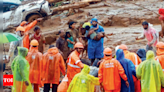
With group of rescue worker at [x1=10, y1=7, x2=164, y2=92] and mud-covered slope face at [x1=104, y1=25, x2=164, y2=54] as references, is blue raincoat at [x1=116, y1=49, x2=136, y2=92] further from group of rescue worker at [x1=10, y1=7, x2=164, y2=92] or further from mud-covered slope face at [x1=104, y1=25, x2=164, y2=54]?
mud-covered slope face at [x1=104, y1=25, x2=164, y2=54]

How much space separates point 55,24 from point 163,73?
28.4 feet

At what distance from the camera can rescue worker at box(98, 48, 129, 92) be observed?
17.4ft

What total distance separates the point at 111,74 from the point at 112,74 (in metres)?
0.03

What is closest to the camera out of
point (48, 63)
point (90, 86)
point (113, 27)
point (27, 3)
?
point (90, 86)

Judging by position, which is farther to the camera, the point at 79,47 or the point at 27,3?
the point at 27,3

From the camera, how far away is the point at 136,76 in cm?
550

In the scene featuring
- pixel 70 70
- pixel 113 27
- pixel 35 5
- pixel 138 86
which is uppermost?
pixel 35 5

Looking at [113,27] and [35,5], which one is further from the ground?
[35,5]

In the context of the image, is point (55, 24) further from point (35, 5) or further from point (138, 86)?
point (138, 86)

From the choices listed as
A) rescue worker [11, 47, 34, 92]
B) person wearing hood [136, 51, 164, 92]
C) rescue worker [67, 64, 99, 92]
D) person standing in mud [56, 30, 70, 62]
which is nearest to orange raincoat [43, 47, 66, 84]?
rescue worker [11, 47, 34, 92]

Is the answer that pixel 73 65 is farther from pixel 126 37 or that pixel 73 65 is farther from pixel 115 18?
pixel 115 18

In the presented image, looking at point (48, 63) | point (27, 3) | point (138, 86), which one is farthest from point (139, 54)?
point (27, 3)

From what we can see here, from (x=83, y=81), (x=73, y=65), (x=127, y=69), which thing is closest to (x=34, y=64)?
(x=73, y=65)

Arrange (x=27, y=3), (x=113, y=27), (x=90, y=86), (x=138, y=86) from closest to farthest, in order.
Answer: (x=90, y=86)
(x=138, y=86)
(x=113, y=27)
(x=27, y=3)
